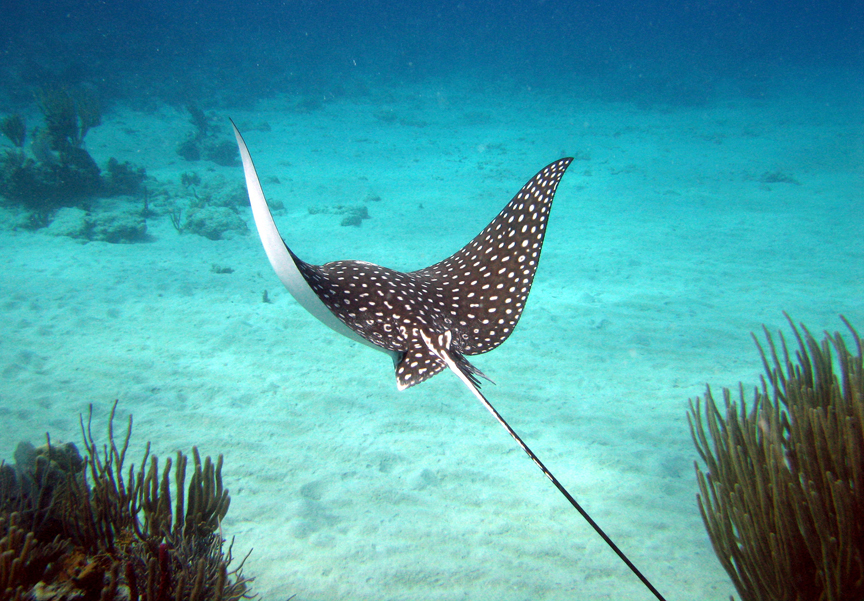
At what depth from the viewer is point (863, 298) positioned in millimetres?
8438

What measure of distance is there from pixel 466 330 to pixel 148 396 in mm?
4487

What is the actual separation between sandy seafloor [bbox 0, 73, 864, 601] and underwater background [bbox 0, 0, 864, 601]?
0.11ft

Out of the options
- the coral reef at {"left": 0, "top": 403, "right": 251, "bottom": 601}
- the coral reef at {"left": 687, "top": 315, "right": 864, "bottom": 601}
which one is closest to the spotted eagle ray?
the coral reef at {"left": 687, "top": 315, "right": 864, "bottom": 601}

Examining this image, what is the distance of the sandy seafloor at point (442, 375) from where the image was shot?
3482mm

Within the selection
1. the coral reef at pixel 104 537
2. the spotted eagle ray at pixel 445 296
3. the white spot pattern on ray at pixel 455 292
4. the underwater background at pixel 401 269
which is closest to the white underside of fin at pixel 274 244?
the spotted eagle ray at pixel 445 296

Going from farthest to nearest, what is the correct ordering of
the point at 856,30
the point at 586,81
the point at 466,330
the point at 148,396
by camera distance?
the point at 856,30 < the point at 586,81 < the point at 148,396 < the point at 466,330

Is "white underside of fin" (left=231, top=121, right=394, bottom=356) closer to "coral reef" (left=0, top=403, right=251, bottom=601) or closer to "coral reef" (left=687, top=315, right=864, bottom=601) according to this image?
"coral reef" (left=0, top=403, right=251, bottom=601)

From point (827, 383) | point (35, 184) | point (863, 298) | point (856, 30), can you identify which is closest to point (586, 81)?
point (863, 298)

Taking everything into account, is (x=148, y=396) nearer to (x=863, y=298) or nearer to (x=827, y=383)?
(x=827, y=383)

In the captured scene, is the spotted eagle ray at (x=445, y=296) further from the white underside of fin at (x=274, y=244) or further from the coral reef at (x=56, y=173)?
the coral reef at (x=56, y=173)

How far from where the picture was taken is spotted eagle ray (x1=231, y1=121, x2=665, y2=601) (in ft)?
9.97

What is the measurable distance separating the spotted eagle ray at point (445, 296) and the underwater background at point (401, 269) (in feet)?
4.15

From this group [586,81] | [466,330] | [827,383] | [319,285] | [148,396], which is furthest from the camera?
[586,81]

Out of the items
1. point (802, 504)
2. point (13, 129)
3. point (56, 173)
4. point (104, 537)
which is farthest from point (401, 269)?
point (13, 129)
